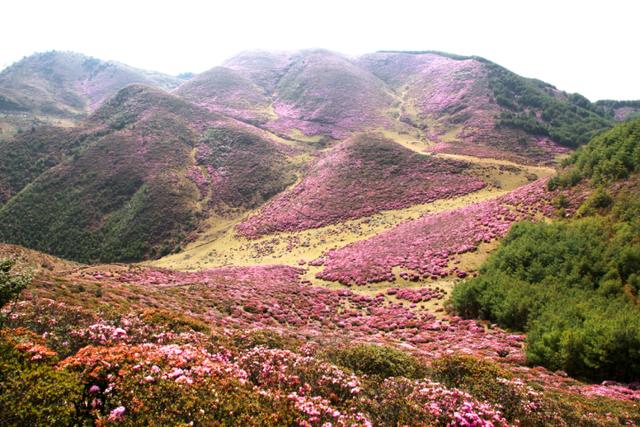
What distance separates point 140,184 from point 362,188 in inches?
1800

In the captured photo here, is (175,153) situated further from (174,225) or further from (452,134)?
(452,134)

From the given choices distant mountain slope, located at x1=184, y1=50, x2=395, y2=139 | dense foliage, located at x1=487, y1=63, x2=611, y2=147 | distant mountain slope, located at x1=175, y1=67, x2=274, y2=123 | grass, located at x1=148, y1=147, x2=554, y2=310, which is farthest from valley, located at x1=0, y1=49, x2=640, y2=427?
distant mountain slope, located at x1=175, y1=67, x2=274, y2=123

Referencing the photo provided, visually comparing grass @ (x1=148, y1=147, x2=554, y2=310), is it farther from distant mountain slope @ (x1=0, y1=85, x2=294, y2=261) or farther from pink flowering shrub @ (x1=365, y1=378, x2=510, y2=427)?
pink flowering shrub @ (x1=365, y1=378, x2=510, y2=427)

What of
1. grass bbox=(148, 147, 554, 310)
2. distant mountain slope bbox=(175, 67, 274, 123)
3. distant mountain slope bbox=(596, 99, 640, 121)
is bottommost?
grass bbox=(148, 147, 554, 310)

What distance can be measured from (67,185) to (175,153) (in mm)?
22286

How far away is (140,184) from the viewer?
66188 mm

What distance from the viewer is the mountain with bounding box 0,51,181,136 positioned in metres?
122

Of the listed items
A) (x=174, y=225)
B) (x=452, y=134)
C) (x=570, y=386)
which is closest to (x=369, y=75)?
(x=452, y=134)

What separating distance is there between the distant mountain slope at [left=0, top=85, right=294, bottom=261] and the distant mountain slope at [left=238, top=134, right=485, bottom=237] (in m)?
9.90

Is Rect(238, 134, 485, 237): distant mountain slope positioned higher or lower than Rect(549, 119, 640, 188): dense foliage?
lower

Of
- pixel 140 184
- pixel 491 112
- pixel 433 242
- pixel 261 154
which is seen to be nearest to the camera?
pixel 433 242

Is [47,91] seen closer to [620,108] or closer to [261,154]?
[261,154]

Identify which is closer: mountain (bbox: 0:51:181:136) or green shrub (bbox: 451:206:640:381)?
green shrub (bbox: 451:206:640:381)

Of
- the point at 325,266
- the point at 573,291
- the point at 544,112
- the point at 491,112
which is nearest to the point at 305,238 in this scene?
the point at 325,266
